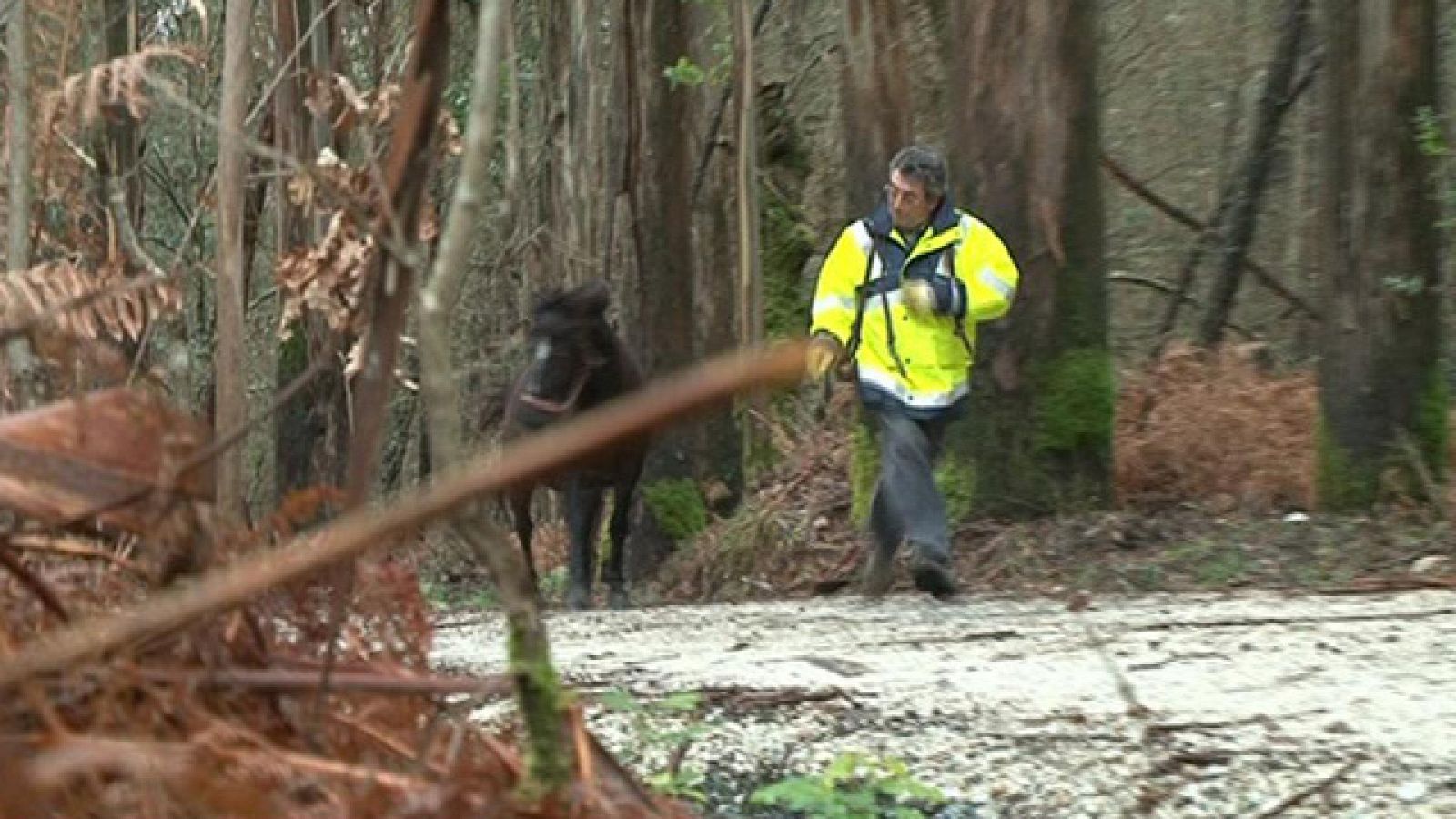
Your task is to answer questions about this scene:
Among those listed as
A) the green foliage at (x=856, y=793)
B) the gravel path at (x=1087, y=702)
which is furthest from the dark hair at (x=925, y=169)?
the green foliage at (x=856, y=793)

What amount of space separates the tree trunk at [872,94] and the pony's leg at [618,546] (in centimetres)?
245

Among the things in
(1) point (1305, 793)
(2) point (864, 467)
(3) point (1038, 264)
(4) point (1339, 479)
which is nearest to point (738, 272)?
(2) point (864, 467)

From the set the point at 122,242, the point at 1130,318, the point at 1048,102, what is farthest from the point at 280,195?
the point at 1130,318

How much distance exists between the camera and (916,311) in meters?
12.3

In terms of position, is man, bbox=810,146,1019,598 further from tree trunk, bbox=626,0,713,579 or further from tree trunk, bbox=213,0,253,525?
tree trunk, bbox=626,0,713,579

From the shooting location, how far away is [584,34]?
20984mm

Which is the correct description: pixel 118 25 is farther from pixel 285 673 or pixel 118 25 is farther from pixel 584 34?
pixel 285 673

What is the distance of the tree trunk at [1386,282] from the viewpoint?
46.9ft

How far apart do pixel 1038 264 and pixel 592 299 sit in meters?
2.81

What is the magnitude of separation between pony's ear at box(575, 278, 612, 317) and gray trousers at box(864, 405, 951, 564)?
105 inches

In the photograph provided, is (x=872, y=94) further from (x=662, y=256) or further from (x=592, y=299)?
(x=662, y=256)

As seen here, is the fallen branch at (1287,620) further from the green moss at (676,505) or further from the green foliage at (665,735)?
the green moss at (676,505)

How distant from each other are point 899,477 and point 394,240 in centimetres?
951

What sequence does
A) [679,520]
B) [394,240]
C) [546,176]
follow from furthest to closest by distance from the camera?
[546,176], [679,520], [394,240]
